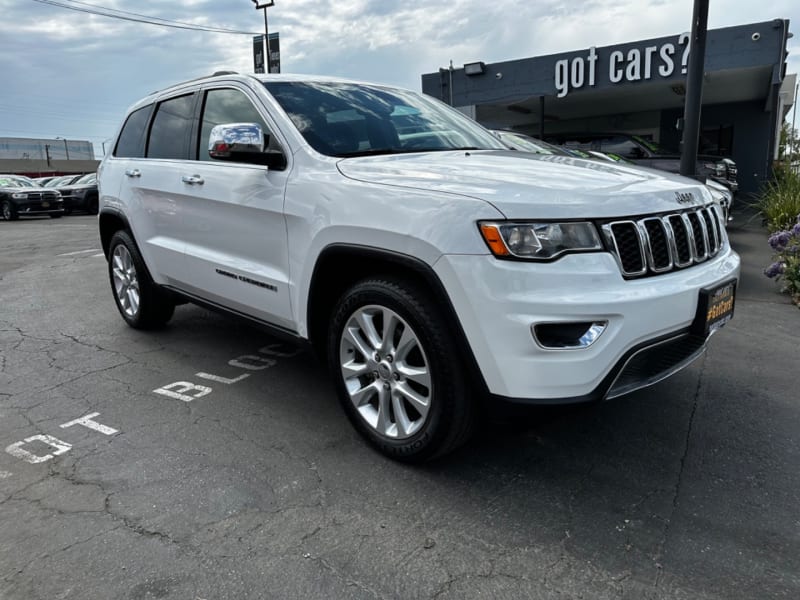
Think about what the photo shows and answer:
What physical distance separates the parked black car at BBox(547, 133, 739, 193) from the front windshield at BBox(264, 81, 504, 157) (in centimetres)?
807

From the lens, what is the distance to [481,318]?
2320 mm

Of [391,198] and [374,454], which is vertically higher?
[391,198]

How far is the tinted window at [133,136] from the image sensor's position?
4801 millimetres

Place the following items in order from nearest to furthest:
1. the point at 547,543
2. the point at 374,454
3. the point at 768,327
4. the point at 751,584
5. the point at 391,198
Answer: the point at 751,584, the point at 547,543, the point at 391,198, the point at 374,454, the point at 768,327

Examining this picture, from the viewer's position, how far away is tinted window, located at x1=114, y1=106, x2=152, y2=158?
15.8ft

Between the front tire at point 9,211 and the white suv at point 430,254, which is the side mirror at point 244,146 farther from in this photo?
the front tire at point 9,211

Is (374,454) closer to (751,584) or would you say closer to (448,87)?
Result: (751,584)

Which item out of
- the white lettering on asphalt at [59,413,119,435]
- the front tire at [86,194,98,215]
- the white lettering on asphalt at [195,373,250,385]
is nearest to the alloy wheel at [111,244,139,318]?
the white lettering on asphalt at [195,373,250,385]

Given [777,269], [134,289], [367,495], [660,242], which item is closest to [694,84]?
[777,269]

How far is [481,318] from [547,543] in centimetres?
87

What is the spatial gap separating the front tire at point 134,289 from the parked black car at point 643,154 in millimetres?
8672

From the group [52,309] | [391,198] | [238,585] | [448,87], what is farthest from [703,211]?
[448,87]

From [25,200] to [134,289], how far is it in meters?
18.1

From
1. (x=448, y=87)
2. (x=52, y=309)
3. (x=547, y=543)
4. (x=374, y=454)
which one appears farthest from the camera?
(x=448, y=87)
